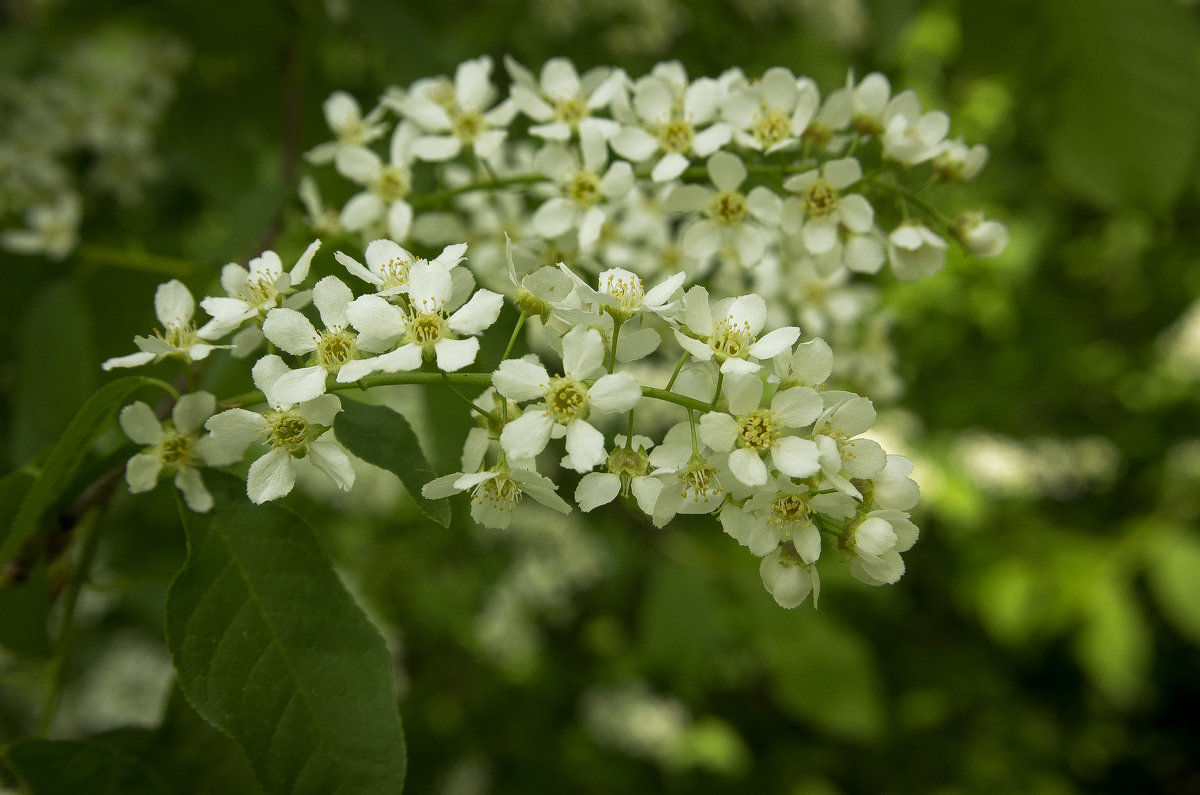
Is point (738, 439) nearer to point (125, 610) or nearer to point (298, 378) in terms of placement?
point (298, 378)

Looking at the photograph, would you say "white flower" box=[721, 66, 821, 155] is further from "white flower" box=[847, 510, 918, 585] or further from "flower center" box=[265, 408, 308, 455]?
"flower center" box=[265, 408, 308, 455]

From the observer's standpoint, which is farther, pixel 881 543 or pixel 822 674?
pixel 822 674

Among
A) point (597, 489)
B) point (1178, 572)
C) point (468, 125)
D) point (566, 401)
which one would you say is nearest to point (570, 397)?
point (566, 401)

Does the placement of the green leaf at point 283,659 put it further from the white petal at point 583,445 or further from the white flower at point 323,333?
the white petal at point 583,445

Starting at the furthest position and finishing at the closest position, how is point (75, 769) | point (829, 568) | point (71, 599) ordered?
point (829, 568) → point (71, 599) → point (75, 769)

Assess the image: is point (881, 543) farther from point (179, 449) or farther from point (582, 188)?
point (179, 449)

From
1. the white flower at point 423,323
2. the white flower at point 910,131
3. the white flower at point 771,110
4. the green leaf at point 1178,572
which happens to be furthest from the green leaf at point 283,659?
the green leaf at point 1178,572

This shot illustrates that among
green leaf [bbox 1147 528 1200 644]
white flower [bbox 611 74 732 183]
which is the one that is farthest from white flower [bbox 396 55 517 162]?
green leaf [bbox 1147 528 1200 644]
